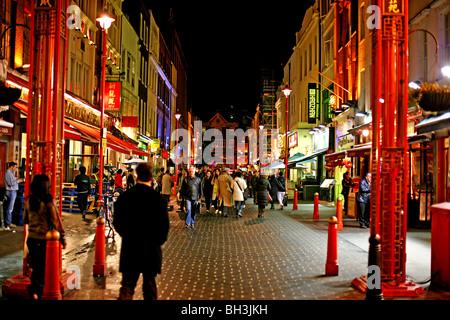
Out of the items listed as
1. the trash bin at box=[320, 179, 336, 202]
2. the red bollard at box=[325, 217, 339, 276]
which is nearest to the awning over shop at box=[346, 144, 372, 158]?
the trash bin at box=[320, 179, 336, 202]

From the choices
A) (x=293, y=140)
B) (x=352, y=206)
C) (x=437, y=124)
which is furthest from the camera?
(x=293, y=140)

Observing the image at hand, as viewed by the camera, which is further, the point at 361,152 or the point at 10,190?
the point at 361,152

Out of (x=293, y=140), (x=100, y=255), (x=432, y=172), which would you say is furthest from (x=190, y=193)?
(x=293, y=140)

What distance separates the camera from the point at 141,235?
5145 mm

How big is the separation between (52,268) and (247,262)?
4.51 meters

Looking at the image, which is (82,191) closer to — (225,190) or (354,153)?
(225,190)

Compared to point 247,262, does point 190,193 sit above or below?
above

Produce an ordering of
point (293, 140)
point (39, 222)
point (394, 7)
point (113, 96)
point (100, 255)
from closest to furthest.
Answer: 1. point (39, 222)
2. point (394, 7)
3. point (100, 255)
4. point (113, 96)
5. point (293, 140)

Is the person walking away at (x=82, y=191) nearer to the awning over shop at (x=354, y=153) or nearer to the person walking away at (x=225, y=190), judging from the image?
the person walking away at (x=225, y=190)

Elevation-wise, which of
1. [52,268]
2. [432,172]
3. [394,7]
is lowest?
[52,268]

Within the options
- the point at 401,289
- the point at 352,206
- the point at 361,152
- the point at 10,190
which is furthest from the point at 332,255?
the point at 361,152

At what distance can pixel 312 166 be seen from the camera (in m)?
36.6

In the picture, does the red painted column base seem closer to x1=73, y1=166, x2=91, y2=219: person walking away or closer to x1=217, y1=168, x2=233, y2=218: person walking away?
x1=217, y1=168, x2=233, y2=218: person walking away

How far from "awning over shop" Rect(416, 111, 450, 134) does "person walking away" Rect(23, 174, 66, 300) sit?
8.93 meters
